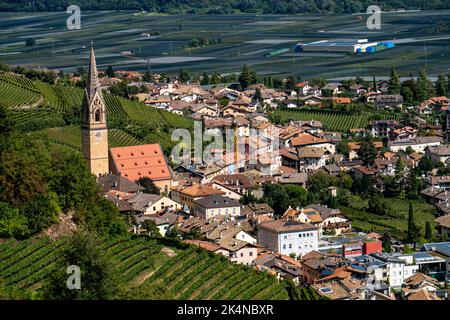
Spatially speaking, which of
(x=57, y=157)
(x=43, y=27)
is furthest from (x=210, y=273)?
(x=43, y=27)

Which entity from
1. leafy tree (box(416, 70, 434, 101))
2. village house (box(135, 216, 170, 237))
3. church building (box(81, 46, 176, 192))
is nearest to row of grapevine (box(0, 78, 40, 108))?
church building (box(81, 46, 176, 192))

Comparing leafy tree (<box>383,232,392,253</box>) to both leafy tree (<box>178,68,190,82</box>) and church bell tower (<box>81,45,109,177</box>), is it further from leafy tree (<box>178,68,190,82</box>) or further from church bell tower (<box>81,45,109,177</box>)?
leafy tree (<box>178,68,190,82</box>)

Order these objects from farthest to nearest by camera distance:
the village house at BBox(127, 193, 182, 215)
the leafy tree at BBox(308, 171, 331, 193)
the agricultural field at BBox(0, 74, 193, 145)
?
the agricultural field at BBox(0, 74, 193, 145)
the leafy tree at BBox(308, 171, 331, 193)
the village house at BBox(127, 193, 182, 215)

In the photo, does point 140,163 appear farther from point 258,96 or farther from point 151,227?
point 258,96

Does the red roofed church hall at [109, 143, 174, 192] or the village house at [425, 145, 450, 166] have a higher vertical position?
the red roofed church hall at [109, 143, 174, 192]

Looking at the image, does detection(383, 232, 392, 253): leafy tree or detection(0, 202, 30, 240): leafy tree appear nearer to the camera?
detection(0, 202, 30, 240): leafy tree
